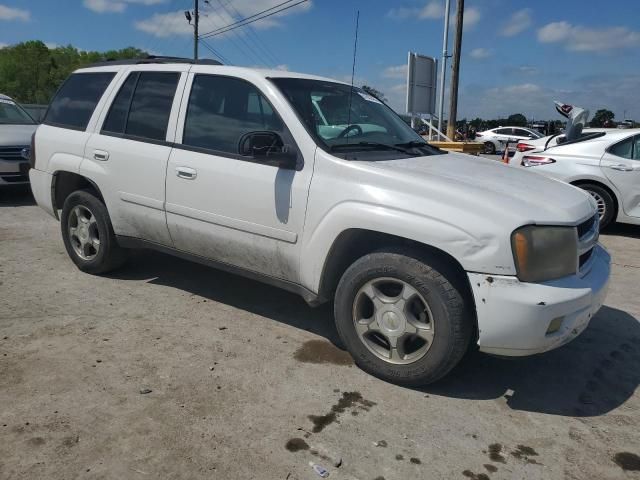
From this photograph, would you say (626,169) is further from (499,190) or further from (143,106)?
(143,106)

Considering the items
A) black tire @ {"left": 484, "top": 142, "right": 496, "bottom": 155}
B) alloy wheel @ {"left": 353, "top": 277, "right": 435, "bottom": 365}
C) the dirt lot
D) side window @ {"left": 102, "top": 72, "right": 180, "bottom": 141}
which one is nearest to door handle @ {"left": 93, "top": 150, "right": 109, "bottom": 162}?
side window @ {"left": 102, "top": 72, "right": 180, "bottom": 141}

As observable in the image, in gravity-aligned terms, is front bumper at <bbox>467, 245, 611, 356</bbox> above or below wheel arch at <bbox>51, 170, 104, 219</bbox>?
below

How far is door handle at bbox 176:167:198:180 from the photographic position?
391 cm

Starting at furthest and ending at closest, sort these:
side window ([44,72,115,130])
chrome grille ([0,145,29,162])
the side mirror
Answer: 1. chrome grille ([0,145,29,162])
2. side window ([44,72,115,130])
3. the side mirror

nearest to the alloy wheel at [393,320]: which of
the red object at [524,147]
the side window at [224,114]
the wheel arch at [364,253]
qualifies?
the wheel arch at [364,253]

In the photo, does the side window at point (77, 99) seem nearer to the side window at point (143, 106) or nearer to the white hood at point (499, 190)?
the side window at point (143, 106)

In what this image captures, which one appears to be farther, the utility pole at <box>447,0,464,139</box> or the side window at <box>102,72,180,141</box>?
the utility pole at <box>447,0,464,139</box>

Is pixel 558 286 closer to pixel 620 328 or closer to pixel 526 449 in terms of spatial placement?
pixel 526 449

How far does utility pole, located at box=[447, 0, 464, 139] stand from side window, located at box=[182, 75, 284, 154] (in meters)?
14.3

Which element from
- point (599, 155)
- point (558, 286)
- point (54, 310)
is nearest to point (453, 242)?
point (558, 286)

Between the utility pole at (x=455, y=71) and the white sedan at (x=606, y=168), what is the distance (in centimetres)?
960

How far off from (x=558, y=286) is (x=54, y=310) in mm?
3484

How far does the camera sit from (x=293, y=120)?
357 centimetres

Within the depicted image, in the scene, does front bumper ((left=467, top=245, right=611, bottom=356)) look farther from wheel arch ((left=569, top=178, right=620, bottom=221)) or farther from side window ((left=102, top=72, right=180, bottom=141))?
wheel arch ((left=569, top=178, right=620, bottom=221))
